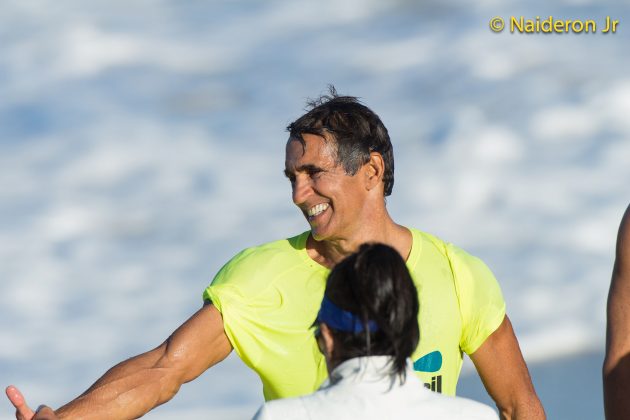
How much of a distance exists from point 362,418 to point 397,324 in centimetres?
28

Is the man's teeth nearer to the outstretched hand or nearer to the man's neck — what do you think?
the man's neck

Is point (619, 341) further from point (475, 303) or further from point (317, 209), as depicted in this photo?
point (317, 209)

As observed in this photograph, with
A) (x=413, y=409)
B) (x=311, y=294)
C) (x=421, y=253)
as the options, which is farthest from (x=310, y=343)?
(x=413, y=409)

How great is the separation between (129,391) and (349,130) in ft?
4.97

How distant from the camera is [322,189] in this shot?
20.2ft

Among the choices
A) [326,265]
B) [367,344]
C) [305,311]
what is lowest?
[305,311]

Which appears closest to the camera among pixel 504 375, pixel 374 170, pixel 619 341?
pixel 619 341

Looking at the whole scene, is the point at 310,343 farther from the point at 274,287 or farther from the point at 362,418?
the point at 362,418

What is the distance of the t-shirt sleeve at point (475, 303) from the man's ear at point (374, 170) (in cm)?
48

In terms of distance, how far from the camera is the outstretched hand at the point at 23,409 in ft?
17.3

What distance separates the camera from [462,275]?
6.29 metres

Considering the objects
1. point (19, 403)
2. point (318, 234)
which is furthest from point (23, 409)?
point (318, 234)

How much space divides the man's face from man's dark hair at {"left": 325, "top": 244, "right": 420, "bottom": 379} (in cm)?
231

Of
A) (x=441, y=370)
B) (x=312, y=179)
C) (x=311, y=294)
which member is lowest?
(x=441, y=370)
